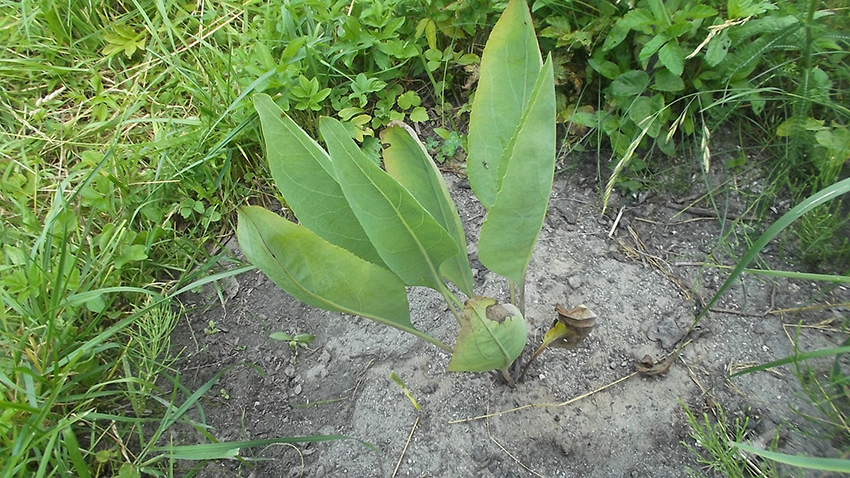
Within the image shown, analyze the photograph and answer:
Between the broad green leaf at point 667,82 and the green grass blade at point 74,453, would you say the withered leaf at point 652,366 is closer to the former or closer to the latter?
the broad green leaf at point 667,82

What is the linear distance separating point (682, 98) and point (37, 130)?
1836 millimetres

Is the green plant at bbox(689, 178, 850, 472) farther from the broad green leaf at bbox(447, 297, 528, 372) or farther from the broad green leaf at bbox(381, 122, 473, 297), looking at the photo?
the broad green leaf at bbox(381, 122, 473, 297)

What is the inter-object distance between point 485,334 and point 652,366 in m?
0.52

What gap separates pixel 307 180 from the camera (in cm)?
81

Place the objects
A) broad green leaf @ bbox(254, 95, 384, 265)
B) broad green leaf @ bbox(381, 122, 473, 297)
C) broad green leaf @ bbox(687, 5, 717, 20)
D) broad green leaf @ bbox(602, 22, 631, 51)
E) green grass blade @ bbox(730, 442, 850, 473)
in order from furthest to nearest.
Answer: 1. broad green leaf @ bbox(602, 22, 631, 51)
2. broad green leaf @ bbox(687, 5, 717, 20)
3. broad green leaf @ bbox(381, 122, 473, 297)
4. broad green leaf @ bbox(254, 95, 384, 265)
5. green grass blade @ bbox(730, 442, 850, 473)

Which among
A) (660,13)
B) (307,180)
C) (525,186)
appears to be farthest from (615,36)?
(307,180)

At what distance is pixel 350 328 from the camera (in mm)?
1298

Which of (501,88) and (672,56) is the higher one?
(501,88)

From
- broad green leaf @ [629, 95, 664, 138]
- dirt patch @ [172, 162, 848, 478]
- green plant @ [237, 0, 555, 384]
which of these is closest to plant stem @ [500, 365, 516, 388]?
dirt patch @ [172, 162, 848, 478]

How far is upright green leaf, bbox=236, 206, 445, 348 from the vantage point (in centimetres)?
74

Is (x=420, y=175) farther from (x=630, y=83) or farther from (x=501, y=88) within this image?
(x=630, y=83)

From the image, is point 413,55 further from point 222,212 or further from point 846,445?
point 846,445

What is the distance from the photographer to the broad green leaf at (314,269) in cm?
74

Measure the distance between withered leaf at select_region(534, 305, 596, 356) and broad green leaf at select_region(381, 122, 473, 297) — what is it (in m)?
0.19
